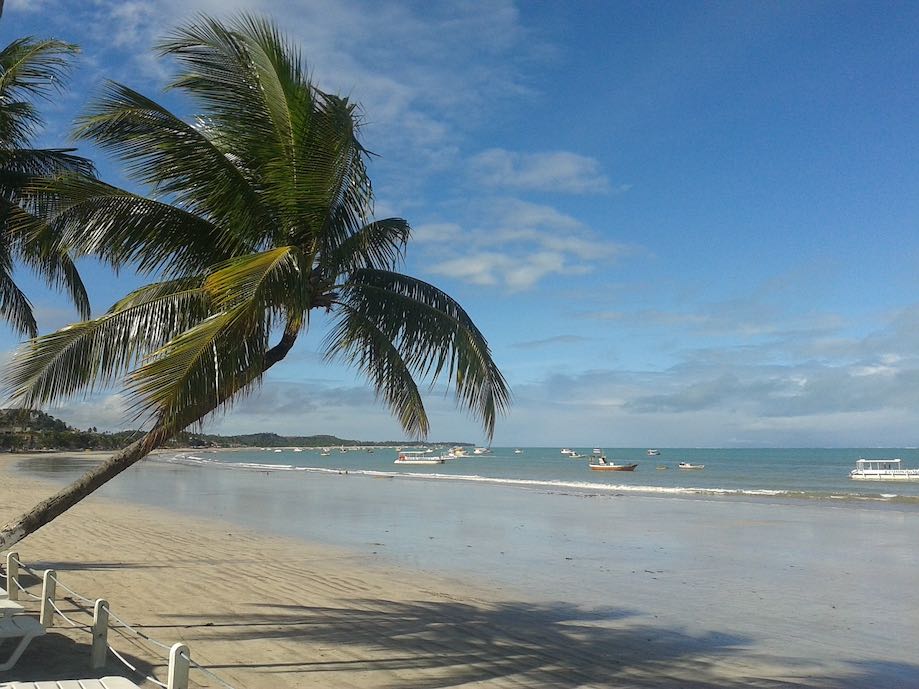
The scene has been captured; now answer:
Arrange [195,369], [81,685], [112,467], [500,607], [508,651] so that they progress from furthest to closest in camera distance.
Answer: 1. [500,607]
2. [508,651]
3. [112,467]
4. [195,369]
5. [81,685]

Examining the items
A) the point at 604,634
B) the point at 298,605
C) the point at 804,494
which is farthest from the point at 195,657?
the point at 804,494

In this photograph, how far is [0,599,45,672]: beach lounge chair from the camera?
18.4ft

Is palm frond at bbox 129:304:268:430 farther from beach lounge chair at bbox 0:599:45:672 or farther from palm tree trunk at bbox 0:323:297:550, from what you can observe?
beach lounge chair at bbox 0:599:45:672

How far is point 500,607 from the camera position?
10.2 metres

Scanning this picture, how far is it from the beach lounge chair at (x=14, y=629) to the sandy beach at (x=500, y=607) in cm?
13

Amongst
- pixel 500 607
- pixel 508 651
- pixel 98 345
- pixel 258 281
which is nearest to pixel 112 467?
pixel 98 345

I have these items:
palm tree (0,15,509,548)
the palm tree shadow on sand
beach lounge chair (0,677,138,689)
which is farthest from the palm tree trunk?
the palm tree shadow on sand

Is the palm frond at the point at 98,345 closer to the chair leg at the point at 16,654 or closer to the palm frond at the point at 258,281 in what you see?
the palm frond at the point at 258,281

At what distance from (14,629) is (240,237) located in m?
3.33

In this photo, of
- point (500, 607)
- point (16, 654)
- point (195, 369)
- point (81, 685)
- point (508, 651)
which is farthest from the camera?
point (500, 607)

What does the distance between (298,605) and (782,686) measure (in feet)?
17.7

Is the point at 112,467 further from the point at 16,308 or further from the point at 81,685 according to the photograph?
the point at 16,308

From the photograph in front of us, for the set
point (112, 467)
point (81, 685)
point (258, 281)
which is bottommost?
point (81, 685)

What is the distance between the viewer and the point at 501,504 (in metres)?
28.5
